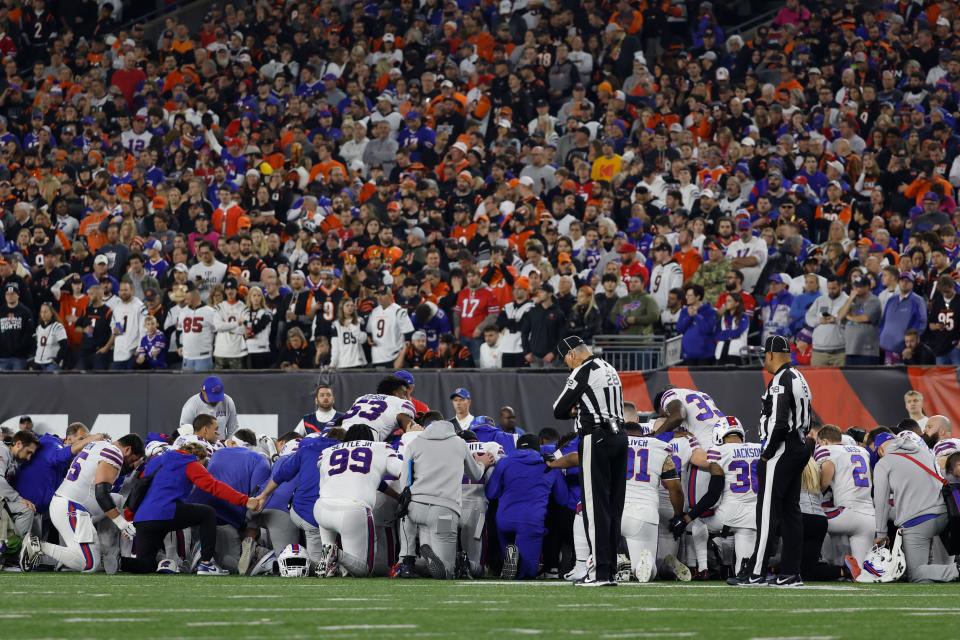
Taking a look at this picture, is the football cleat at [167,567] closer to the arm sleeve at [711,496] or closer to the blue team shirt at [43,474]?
the blue team shirt at [43,474]

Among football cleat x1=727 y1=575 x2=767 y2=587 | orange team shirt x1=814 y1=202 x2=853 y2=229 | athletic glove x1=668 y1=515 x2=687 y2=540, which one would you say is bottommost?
football cleat x1=727 y1=575 x2=767 y2=587

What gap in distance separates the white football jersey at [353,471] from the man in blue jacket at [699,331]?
553cm

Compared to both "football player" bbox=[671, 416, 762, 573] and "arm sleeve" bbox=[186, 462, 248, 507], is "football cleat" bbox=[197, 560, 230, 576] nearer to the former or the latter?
"arm sleeve" bbox=[186, 462, 248, 507]

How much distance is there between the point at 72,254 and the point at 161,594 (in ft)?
43.9

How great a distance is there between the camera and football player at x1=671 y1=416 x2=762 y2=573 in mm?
13031

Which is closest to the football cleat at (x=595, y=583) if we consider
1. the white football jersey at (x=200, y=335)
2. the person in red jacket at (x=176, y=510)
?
the person in red jacket at (x=176, y=510)

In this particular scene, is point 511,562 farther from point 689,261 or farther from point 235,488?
point 689,261

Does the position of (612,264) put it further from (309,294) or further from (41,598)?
(41,598)

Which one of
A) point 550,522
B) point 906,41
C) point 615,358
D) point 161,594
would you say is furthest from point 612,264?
point 161,594

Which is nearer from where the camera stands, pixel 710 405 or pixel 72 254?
pixel 710 405

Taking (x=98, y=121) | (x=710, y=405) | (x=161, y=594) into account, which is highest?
(x=98, y=121)

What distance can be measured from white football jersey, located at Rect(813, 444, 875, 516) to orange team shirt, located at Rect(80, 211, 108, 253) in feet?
43.0

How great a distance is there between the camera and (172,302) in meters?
20.9

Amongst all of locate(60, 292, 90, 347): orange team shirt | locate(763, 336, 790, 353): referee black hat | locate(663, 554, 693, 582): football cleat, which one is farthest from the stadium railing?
locate(60, 292, 90, 347): orange team shirt
